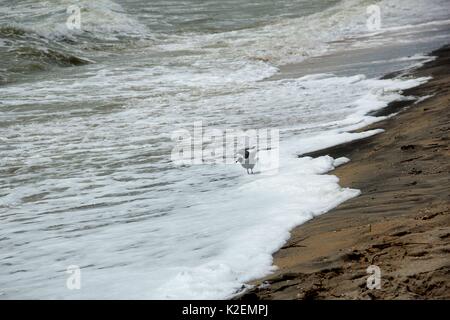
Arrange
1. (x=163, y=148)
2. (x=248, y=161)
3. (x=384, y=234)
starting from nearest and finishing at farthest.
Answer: (x=384, y=234) < (x=248, y=161) < (x=163, y=148)

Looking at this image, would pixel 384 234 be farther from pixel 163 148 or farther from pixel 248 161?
pixel 163 148

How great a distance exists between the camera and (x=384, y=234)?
3.49m

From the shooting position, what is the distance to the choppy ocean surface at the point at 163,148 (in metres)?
3.94

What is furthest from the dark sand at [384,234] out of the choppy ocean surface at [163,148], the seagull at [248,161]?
the seagull at [248,161]

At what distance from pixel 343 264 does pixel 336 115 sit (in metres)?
5.15

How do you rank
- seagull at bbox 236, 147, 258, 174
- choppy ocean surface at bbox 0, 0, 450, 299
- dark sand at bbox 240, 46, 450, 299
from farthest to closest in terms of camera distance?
seagull at bbox 236, 147, 258, 174 → choppy ocean surface at bbox 0, 0, 450, 299 → dark sand at bbox 240, 46, 450, 299

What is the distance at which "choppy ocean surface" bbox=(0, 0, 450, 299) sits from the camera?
3.94 meters

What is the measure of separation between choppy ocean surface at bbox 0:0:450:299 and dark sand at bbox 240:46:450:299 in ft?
0.65

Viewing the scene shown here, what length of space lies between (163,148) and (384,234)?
4.32 meters

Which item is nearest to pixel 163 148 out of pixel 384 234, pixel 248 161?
pixel 248 161

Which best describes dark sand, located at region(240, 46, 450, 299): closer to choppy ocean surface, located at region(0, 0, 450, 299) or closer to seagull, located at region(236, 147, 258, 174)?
choppy ocean surface, located at region(0, 0, 450, 299)

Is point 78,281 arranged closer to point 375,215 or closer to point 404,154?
point 375,215

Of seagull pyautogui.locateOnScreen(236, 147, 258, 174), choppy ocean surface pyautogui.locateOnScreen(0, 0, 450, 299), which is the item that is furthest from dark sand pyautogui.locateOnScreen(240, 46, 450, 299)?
seagull pyautogui.locateOnScreen(236, 147, 258, 174)

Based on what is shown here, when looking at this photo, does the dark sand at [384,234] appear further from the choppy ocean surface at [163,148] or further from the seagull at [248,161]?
the seagull at [248,161]
